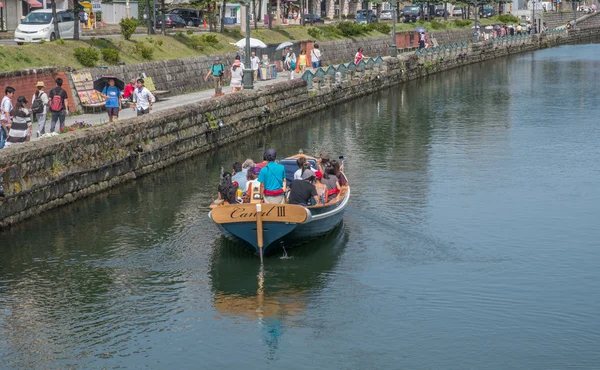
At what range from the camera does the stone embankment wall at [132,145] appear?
27.9 m

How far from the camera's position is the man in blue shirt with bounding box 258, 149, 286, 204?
24672 millimetres

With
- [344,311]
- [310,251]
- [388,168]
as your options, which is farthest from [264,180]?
[388,168]

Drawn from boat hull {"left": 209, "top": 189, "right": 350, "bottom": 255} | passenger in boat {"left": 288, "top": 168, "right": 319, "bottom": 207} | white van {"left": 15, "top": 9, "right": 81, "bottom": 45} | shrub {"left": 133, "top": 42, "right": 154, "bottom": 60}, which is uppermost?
white van {"left": 15, "top": 9, "right": 81, "bottom": 45}

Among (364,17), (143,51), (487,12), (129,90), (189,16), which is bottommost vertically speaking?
(129,90)

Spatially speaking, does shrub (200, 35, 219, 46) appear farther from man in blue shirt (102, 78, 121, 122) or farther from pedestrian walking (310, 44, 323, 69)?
man in blue shirt (102, 78, 121, 122)

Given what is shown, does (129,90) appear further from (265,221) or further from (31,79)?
(265,221)

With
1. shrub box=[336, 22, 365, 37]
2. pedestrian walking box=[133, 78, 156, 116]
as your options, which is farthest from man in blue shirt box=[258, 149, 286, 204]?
shrub box=[336, 22, 365, 37]

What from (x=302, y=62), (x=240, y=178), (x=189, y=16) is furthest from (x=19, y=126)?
(x=189, y=16)

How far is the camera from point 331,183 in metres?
27.2

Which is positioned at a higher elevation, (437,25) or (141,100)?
(437,25)

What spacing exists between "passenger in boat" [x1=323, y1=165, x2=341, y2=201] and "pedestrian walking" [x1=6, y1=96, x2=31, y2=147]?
31.6 feet

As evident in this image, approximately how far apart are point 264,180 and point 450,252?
5396 mm

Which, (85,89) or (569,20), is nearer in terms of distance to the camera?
(85,89)

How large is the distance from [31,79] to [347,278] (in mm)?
20867
